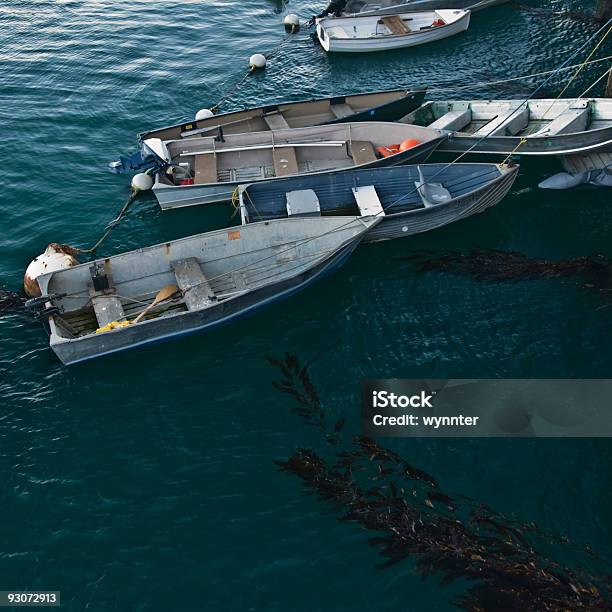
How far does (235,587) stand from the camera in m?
13.6

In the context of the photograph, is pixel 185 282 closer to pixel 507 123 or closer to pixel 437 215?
pixel 437 215

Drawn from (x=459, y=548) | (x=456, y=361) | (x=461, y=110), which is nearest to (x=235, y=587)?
(x=459, y=548)

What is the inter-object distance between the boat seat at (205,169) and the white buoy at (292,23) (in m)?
19.9

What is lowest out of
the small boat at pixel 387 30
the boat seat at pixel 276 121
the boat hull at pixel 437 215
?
the boat hull at pixel 437 215

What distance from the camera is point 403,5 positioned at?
3972 centimetres

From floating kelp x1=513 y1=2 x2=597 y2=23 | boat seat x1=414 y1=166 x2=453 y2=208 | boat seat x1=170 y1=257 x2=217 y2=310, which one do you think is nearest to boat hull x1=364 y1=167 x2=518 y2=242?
boat seat x1=414 y1=166 x2=453 y2=208

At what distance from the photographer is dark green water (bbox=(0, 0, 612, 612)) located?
13.9 meters

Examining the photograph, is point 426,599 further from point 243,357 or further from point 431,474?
point 243,357

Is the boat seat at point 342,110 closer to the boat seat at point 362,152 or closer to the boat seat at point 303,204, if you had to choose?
the boat seat at point 362,152

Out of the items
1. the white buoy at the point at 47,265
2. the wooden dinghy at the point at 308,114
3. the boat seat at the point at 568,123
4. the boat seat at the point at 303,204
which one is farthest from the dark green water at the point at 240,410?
the wooden dinghy at the point at 308,114

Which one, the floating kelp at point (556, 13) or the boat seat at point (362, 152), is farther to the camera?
the floating kelp at point (556, 13)

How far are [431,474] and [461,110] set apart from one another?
19.1 meters

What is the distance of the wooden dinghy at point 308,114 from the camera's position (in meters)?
27.1

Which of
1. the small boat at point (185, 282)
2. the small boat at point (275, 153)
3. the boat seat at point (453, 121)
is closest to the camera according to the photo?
the small boat at point (185, 282)
